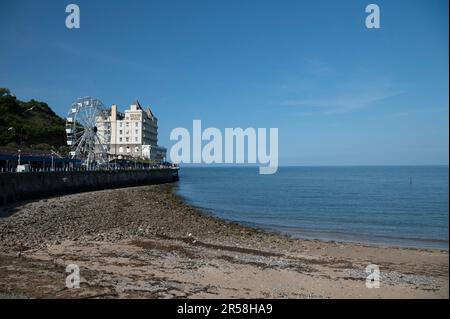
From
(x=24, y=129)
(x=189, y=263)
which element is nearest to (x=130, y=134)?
(x=24, y=129)

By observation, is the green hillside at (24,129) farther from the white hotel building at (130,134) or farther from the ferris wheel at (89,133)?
the white hotel building at (130,134)

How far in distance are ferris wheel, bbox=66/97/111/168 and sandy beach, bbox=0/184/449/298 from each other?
133ft

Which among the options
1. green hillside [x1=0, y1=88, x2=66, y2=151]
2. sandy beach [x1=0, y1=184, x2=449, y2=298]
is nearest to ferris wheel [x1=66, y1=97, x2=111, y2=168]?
green hillside [x1=0, y1=88, x2=66, y2=151]

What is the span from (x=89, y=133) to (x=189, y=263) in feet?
179

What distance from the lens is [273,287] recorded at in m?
11.5

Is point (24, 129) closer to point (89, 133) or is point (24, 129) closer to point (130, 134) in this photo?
point (89, 133)

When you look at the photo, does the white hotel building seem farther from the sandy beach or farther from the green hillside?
the sandy beach

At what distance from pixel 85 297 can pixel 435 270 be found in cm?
1287

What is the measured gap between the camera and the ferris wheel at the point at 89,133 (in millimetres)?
61969

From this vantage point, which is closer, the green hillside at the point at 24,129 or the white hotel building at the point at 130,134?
the green hillside at the point at 24,129

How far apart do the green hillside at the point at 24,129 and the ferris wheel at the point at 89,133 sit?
31.6 ft

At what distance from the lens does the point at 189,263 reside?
14.0 m

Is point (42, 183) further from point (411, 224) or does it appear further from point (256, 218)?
point (411, 224)

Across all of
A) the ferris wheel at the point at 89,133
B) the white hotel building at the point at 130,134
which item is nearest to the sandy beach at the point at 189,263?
the ferris wheel at the point at 89,133
